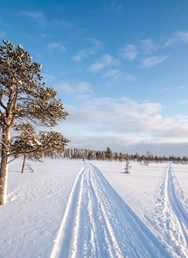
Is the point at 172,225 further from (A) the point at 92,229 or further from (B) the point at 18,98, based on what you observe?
(B) the point at 18,98

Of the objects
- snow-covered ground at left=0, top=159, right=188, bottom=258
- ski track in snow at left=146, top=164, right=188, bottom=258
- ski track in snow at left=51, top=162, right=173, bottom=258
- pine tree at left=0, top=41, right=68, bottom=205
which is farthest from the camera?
pine tree at left=0, top=41, right=68, bottom=205

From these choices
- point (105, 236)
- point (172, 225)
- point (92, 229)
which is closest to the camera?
point (105, 236)

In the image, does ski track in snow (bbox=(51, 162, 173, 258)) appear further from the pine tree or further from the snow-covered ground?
the pine tree

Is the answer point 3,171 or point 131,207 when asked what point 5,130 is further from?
point 131,207

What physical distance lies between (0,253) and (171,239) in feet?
17.5

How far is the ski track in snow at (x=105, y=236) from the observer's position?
5.57m

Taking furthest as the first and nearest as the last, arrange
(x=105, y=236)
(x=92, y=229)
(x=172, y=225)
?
1. (x=172, y=225)
2. (x=92, y=229)
3. (x=105, y=236)

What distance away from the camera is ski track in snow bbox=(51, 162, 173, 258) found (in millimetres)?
5574

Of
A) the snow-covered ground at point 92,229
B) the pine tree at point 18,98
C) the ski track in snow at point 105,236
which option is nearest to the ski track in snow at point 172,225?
the snow-covered ground at point 92,229

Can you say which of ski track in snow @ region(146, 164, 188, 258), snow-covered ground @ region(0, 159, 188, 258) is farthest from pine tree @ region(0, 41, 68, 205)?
ski track in snow @ region(146, 164, 188, 258)

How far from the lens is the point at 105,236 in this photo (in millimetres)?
→ 6547

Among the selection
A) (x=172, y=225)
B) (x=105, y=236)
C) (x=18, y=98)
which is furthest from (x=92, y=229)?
(x=18, y=98)

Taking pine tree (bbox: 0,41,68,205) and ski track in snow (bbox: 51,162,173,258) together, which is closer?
ski track in snow (bbox: 51,162,173,258)

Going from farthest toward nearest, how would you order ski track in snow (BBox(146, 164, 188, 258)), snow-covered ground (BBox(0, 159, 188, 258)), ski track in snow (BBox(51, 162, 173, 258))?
ski track in snow (BBox(146, 164, 188, 258)), snow-covered ground (BBox(0, 159, 188, 258)), ski track in snow (BBox(51, 162, 173, 258))
